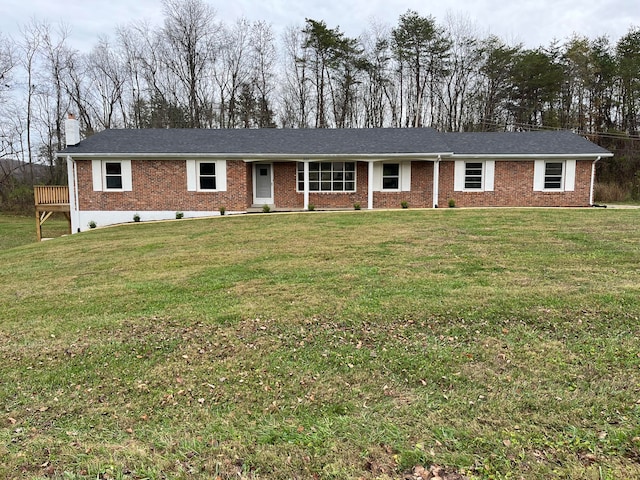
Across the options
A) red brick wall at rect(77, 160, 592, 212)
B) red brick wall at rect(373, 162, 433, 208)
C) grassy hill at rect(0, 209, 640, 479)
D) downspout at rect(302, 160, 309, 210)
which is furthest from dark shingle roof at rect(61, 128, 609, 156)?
grassy hill at rect(0, 209, 640, 479)

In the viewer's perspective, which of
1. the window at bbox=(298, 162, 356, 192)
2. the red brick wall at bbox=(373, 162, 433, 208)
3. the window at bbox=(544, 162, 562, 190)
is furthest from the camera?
the window at bbox=(298, 162, 356, 192)

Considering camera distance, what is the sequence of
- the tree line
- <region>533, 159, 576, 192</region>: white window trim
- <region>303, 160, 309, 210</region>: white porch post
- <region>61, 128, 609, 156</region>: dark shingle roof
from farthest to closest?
the tree line < <region>533, 159, 576, 192</region>: white window trim < <region>61, 128, 609, 156</region>: dark shingle roof < <region>303, 160, 309, 210</region>: white porch post

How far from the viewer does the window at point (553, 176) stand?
59.8ft

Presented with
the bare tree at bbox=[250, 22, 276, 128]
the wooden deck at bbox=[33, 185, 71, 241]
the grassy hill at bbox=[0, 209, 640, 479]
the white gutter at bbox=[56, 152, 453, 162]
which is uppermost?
the bare tree at bbox=[250, 22, 276, 128]

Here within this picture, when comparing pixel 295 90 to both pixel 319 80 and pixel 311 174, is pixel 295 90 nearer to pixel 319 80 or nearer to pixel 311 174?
pixel 319 80

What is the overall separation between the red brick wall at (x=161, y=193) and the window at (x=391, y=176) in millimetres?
5750

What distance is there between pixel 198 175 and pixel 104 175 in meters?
3.78

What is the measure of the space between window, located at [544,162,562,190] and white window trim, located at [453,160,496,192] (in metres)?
2.14

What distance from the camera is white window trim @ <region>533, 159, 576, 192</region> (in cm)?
1812

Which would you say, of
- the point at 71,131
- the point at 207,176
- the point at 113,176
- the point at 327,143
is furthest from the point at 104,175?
the point at 327,143

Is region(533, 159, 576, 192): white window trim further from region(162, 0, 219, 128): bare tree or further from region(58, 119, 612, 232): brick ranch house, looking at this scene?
region(162, 0, 219, 128): bare tree

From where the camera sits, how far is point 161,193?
706 inches

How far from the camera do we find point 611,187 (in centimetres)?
2462

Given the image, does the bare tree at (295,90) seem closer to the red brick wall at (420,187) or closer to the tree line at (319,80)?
the tree line at (319,80)
